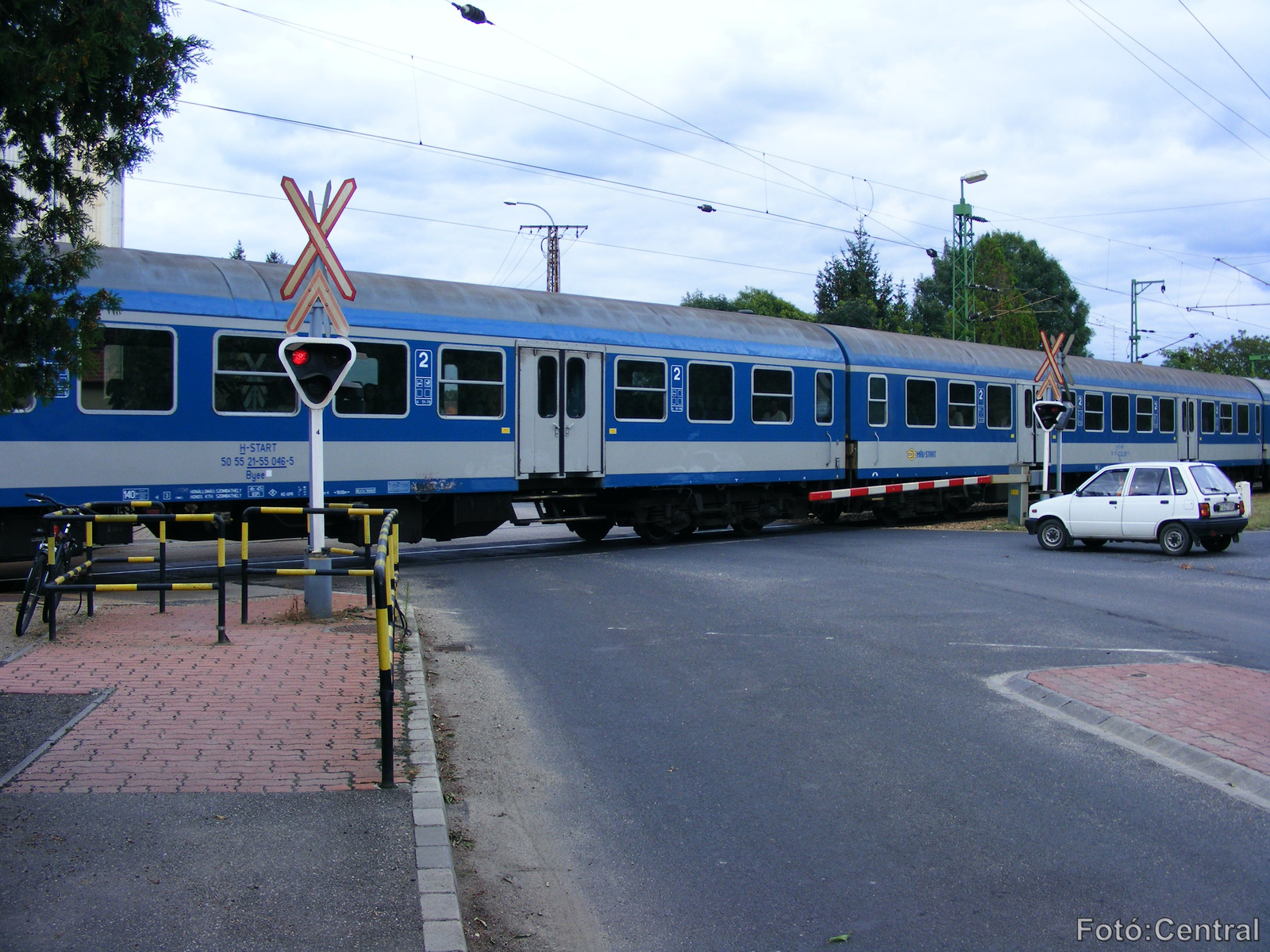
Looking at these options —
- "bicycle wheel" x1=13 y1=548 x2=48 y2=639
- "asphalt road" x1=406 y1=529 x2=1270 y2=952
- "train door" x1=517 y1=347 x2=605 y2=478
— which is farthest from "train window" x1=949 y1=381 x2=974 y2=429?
"bicycle wheel" x1=13 y1=548 x2=48 y2=639

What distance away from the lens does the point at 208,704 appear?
648cm

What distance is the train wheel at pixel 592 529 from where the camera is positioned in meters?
17.8

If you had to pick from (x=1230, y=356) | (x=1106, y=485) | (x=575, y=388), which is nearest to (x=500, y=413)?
(x=575, y=388)

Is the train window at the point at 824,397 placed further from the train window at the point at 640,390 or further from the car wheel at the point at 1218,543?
the car wheel at the point at 1218,543

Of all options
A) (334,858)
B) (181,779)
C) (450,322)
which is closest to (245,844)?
(334,858)

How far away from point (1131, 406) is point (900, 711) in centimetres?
2449

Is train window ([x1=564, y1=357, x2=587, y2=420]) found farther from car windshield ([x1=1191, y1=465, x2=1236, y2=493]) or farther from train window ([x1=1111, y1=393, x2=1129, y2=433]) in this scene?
train window ([x1=1111, y1=393, x2=1129, y2=433])

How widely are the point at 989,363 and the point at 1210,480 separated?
26.7 ft

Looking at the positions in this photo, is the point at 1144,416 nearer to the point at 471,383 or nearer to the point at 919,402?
the point at 919,402

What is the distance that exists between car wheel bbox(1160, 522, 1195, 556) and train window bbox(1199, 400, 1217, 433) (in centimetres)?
1798

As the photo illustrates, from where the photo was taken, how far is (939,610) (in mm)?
10789

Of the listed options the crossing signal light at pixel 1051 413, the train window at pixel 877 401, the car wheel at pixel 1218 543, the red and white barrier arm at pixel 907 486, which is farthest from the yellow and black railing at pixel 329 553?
the crossing signal light at pixel 1051 413

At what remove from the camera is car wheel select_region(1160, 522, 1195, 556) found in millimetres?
15984

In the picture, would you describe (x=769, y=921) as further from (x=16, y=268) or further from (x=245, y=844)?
(x=16, y=268)
